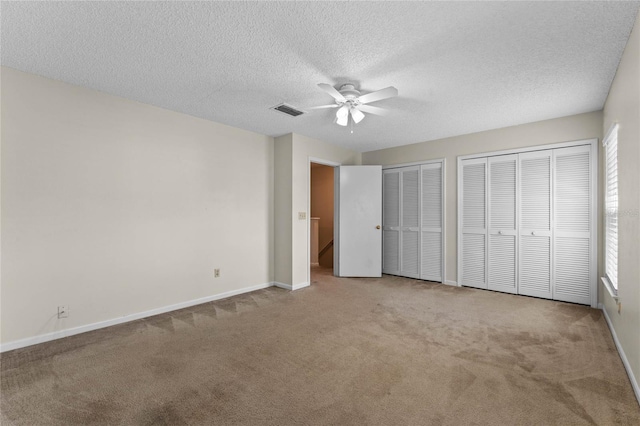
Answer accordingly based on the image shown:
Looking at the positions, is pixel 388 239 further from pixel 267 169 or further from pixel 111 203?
pixel 111 203

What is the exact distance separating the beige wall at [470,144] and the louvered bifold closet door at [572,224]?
230 mm

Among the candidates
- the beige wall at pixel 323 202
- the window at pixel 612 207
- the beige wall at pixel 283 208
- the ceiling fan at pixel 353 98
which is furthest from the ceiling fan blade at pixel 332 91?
the beige wall at pixel 323 202

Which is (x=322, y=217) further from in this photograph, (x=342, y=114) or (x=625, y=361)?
(x=625, y=361)

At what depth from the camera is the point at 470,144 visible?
4.74 meters

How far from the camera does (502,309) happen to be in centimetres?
373

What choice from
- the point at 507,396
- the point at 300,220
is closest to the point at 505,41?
the point at 507,396

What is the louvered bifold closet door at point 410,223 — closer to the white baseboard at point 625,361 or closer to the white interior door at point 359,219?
the white interior door at point 359,219

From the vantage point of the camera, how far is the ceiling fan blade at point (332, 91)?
256cm

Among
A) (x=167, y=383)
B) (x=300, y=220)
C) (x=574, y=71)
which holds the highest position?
(x=574, y=71)

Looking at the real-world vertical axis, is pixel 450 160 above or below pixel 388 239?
above

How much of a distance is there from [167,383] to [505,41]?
3406mm

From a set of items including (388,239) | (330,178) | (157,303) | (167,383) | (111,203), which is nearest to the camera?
(167,383)

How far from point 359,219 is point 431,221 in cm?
124

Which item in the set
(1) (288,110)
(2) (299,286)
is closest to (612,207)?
(1) (288,110)
